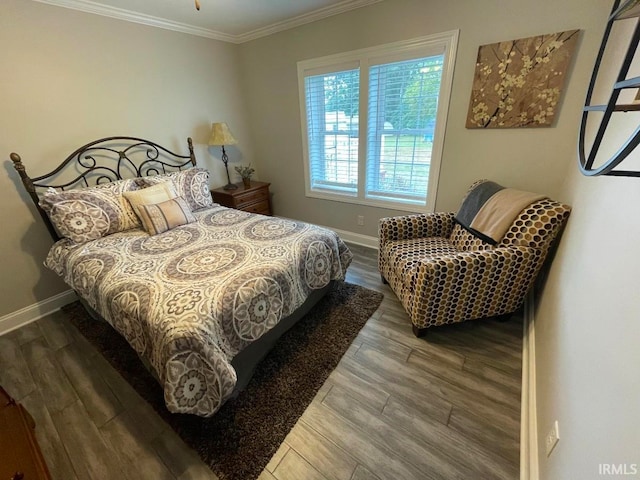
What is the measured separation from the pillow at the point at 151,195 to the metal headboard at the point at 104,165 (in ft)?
1.66

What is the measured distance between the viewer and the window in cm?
230

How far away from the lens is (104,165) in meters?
2.45

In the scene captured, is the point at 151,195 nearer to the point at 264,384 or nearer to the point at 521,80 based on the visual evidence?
the point at 264,384

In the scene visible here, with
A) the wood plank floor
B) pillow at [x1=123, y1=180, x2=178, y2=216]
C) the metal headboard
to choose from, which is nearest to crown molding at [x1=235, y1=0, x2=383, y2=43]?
the metal headboard

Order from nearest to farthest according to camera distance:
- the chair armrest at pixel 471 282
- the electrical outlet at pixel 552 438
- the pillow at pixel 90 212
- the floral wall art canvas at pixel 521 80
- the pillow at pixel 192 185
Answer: the electrical outlet at pixel 552 438, the chair armrest at pixel 471 282, the floral wall art canvas at pixel 521 80, the pillow at pixel 90 212, the pillow at pixel 192 185

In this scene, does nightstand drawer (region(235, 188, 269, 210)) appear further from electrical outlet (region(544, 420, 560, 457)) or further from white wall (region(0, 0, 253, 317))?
electrical outlet (region(544, 420, 560, 457))

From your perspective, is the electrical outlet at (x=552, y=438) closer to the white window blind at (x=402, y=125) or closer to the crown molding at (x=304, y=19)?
the white window blind at (x=402, y=125)

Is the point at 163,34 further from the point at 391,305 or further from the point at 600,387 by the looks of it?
the point at 600,387

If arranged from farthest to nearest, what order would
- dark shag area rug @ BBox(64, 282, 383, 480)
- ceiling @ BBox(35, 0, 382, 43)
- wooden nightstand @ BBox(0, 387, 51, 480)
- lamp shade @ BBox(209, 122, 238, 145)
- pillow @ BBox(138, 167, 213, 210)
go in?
lamp shade @ BBox(209, 122, 238, 145) < pillow @ BBox(138, 167, 213, 210) < ceiling @ BBox(35, 0, 382, 43) < dark shag area rug @ BBox(64, 282, 383, 480) < wooden nightstand @ BBox(0, 387, 51, 480)

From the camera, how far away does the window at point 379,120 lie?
2299 millimetres

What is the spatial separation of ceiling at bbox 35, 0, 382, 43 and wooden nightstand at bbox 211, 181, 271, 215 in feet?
5.49

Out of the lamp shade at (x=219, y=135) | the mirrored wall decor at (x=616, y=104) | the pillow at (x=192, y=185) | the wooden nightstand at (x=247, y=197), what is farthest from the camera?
the wooden nightstand at (x=247, y=197)

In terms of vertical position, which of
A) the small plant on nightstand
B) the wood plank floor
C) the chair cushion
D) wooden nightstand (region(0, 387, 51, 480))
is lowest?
the wood plank floor

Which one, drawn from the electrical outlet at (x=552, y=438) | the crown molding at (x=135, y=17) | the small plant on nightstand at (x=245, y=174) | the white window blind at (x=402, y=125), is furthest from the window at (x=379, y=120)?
the electrical outlet at (x=552, y=438)
